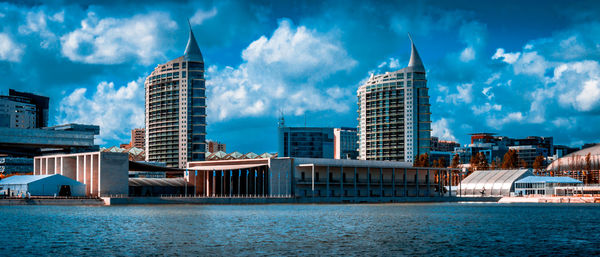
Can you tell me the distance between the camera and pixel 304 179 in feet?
523

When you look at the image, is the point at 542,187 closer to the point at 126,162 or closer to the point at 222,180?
the point at 222,180

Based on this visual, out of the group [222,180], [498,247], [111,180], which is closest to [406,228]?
[498,247]

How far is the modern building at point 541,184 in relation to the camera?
18112 cm

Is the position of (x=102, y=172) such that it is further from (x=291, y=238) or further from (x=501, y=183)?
(x=501, y=183)

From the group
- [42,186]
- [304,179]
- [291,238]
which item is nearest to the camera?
[291,238]

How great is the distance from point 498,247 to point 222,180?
121 meters

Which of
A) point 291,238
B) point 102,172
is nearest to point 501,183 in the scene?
point 102,172

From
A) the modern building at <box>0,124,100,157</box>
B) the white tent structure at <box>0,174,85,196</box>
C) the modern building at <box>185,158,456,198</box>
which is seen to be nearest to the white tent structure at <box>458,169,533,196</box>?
the modern building at <box>185,158,456,198</box>

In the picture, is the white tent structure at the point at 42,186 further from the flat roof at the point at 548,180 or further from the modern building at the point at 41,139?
the flat roof at the point at 548,180

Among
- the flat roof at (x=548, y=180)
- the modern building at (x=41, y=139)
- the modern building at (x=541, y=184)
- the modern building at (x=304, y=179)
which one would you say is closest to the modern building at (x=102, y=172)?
the modern building at (x=304, y=179)

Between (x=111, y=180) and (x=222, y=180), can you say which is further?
(x=222, y=180)

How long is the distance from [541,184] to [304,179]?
212ft

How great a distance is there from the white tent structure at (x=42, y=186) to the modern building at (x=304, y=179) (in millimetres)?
26330

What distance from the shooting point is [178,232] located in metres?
62.0
